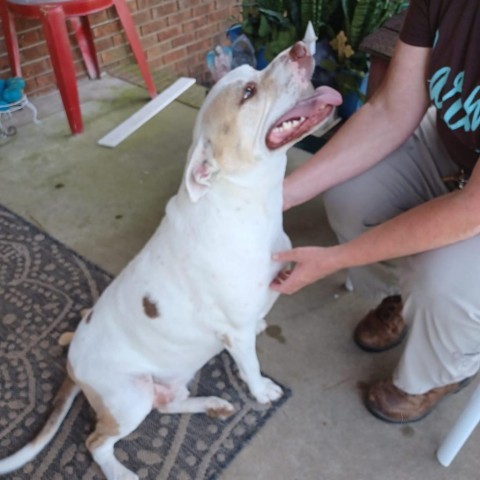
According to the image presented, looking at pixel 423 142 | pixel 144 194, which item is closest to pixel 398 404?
pixel 423 142

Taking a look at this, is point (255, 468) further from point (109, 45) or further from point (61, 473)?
point (109, 45)

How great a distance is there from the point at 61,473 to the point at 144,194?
1.55 meters

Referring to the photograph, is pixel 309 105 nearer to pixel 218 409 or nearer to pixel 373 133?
pixel 373 133

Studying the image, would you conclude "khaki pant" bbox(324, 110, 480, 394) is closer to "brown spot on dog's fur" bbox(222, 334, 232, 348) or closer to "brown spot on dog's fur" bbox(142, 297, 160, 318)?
"brown spot on dog's fur" bbox(222, 334, 232, 348)

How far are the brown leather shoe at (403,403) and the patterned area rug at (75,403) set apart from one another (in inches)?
12.7

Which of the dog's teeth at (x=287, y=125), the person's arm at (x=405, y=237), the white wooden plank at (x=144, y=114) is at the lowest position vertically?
the white wooden plank at (x=144, y=114)

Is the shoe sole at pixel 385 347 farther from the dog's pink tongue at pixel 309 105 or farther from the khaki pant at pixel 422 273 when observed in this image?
the dog's pink tongue at pixel 309 105

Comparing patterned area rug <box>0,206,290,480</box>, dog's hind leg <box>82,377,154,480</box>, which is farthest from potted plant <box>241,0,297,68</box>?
dog's hind leg <box>82,377,154,480</box>

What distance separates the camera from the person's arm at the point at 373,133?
5.51 feet

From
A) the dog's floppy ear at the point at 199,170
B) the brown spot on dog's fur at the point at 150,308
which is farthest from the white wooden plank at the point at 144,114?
the dog's floppy ear at the point at 199,170

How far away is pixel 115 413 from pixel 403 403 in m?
0.94

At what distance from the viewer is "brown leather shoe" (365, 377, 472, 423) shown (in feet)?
5.74

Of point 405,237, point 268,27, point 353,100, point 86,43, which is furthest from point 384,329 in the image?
point 86,43

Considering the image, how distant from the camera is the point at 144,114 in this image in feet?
11.5
